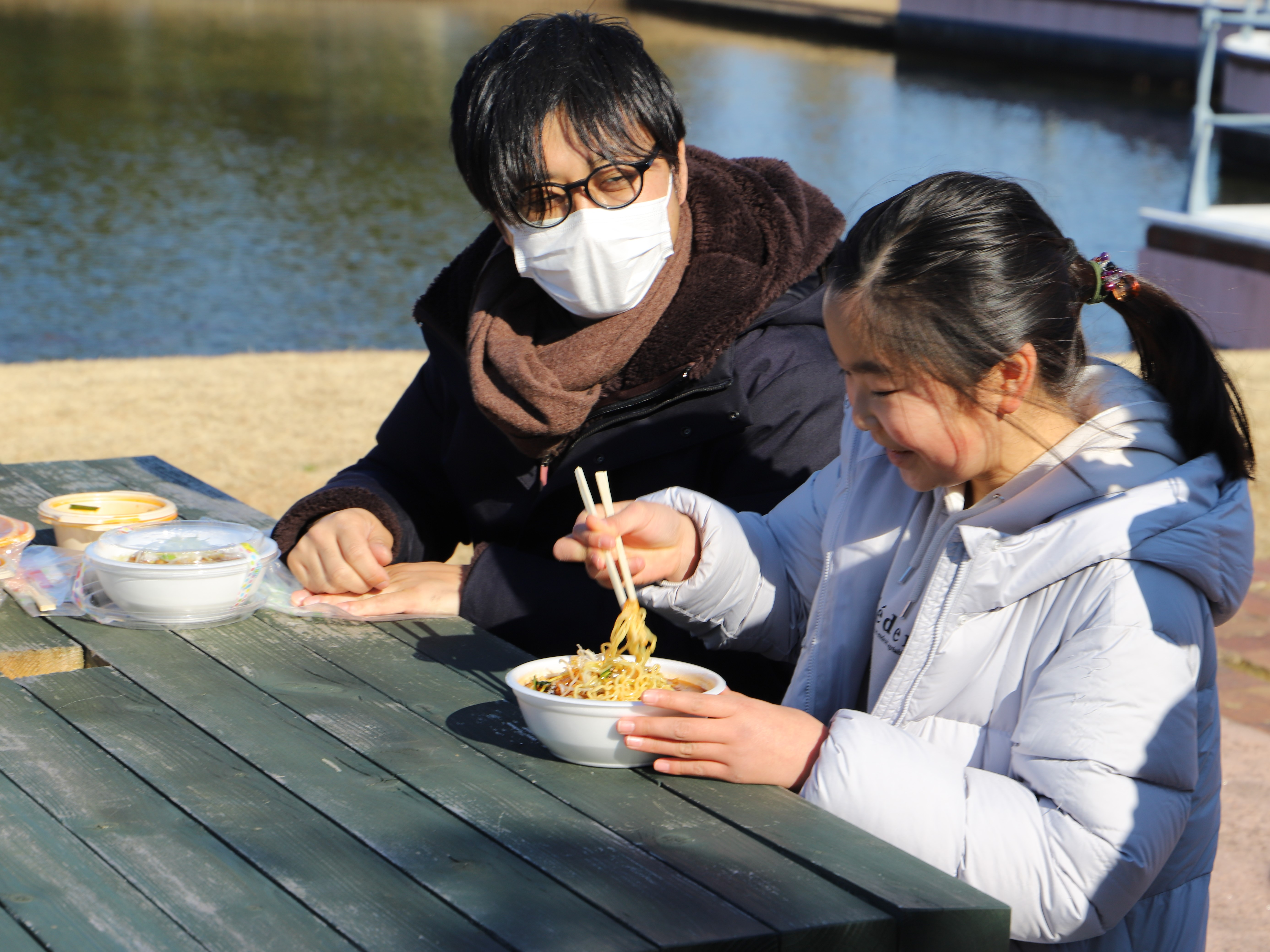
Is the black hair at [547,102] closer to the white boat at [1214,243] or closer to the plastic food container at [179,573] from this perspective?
the plastic food container at [179,573]

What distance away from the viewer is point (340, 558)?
2209mm

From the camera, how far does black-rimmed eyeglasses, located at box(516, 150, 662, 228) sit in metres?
2.17

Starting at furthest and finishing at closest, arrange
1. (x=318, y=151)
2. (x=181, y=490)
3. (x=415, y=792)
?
(x=318, y=151) < (x=181, y=490) < (x=415, y=792)

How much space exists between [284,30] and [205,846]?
34.3 metres

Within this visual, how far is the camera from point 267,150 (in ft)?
56.2

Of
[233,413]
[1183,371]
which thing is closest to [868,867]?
[1183,371]

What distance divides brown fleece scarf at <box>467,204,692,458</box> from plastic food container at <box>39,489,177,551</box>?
24.6 inches

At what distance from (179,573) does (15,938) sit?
833 millimetres

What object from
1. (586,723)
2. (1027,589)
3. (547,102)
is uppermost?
(547,102)

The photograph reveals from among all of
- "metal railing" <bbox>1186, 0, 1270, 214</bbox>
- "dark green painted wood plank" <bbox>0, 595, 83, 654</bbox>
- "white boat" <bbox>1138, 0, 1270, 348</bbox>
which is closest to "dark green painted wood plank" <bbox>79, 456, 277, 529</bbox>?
"dark green painted wood plank" <bbox>0, 595, 83, 654</bbox>

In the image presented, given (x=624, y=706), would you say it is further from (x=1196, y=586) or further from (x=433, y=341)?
(x=433, y=341)

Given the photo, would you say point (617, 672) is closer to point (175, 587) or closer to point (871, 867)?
point (871, 867)

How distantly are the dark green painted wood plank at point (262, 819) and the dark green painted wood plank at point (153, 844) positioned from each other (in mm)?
16

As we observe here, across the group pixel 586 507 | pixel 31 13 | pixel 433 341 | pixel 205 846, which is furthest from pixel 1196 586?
pixel 31 13
